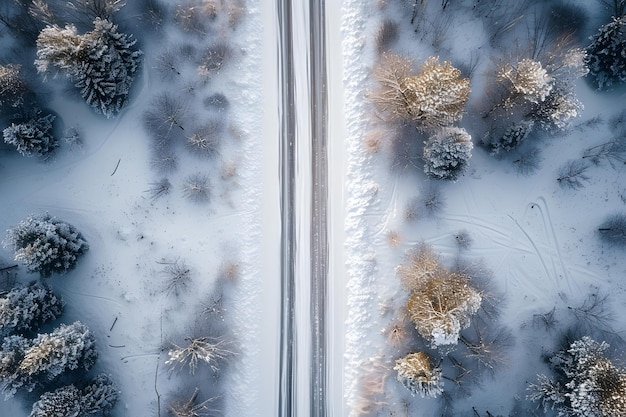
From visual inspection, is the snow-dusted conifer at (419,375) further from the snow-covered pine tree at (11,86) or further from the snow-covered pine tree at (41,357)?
the snow-covered pine tree at (11,86)

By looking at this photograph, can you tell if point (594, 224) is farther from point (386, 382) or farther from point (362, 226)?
point (386, 382)

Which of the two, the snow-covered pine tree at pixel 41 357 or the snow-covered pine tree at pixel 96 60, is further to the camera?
the snow-covered pine tree at pixel 96 60

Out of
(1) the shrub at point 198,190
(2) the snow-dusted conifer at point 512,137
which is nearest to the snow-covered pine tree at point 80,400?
(1) the shrub at point 198,190

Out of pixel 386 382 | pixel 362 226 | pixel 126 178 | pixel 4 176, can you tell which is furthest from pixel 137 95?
pixel 386 382

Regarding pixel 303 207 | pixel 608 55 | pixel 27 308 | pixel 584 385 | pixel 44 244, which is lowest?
pixel 584 385

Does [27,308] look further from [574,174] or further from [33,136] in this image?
[574,174]

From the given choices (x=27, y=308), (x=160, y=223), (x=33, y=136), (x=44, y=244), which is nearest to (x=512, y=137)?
(x=160, y=223)
